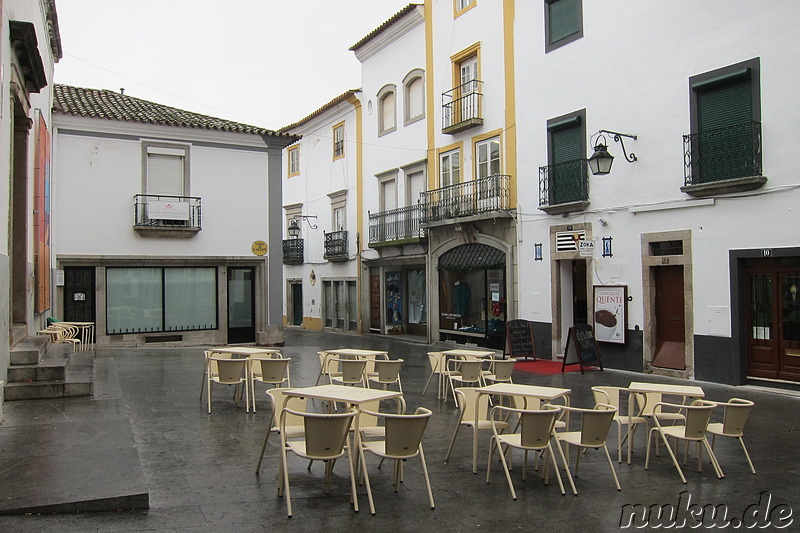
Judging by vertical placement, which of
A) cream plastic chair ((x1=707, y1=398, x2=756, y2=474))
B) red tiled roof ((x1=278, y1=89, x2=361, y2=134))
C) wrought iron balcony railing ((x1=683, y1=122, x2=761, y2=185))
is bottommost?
cream plastic chair ((x1=707, y1=398, x2=756, y2=474))

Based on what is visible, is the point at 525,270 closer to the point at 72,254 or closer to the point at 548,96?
the point at 548,96

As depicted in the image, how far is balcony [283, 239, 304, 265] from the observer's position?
30969 millimetres

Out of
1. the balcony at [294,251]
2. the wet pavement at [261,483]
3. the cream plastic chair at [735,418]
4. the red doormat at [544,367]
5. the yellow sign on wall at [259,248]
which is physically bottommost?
the red doormat at [544,367]

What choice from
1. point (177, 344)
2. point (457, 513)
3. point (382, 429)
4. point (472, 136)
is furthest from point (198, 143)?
point (457, 513)

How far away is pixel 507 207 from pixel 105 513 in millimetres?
14039

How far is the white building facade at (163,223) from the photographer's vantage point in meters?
17.7

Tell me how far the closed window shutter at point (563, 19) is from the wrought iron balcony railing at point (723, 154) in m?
4.41

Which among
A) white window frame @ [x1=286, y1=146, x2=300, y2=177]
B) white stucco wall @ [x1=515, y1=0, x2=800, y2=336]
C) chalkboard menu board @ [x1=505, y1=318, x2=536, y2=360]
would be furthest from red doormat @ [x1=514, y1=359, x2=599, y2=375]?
white window frame @ [x1=286, y1=146, x2=300, y2=177]

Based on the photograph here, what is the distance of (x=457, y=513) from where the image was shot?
523 cm

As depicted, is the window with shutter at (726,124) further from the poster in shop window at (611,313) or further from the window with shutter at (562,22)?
the window with shutter at (562,22)

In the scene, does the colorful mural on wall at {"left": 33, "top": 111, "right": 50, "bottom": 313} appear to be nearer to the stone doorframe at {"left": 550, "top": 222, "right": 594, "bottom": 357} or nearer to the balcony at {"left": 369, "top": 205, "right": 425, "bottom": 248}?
the stone doorframe at {"left": 550, "top": 222, "right": 594, "bottom": 357}

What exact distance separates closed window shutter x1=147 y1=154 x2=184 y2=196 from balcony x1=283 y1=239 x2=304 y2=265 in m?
12.3

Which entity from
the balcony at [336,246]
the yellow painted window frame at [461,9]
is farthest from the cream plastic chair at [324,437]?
the balcony at [336,246]

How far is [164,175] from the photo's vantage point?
18641mm
